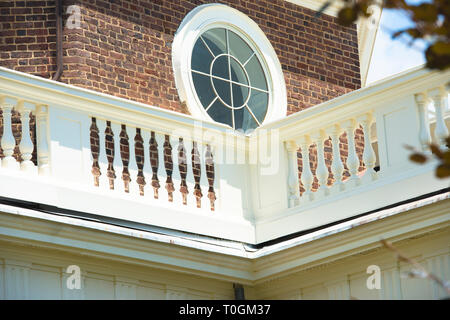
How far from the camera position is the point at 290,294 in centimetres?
859

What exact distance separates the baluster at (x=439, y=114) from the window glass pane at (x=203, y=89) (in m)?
3.86

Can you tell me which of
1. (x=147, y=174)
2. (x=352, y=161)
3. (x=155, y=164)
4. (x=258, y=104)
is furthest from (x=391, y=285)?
(x=258, y=104)

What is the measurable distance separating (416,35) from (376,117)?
5.17 m

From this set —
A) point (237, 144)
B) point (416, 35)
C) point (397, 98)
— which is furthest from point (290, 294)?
point (416, 35)

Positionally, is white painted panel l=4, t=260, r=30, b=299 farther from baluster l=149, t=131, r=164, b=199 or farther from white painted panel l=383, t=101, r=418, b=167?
white painted panel l=383, t=101, r=418, b=167

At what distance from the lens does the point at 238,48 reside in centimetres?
1177

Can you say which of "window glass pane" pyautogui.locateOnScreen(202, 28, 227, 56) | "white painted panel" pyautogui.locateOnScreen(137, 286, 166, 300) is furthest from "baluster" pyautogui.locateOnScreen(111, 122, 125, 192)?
"window glass pane" pyautogui.locateOnScreen(202, 28, 227, 56)

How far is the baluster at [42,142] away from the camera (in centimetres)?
762

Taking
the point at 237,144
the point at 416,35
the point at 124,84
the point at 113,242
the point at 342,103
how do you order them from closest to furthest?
the point at 416,35, the point at 113,242, the point at 342,103, the point at 237,144, the point at 124,84

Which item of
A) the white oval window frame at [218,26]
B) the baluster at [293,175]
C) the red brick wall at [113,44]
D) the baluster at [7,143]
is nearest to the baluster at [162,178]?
the baluster at [293,175]

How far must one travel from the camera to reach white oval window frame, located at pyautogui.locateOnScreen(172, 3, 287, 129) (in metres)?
10.9

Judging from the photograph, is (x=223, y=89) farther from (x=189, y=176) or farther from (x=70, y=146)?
(x=70, y=146)

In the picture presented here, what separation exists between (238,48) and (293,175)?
3.44 m

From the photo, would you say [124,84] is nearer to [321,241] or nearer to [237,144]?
[237,144]
